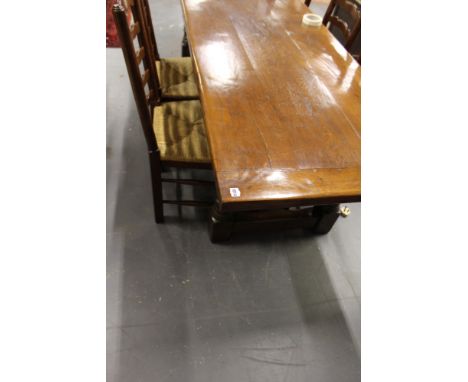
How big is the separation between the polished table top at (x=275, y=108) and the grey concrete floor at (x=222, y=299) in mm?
774

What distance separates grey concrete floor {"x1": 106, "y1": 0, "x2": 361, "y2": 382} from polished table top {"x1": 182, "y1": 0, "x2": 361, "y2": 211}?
0.77m

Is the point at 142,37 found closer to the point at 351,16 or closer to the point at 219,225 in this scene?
the point at 219,225

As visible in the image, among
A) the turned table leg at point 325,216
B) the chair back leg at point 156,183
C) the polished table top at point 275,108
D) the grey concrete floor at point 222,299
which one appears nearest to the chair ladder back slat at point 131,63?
the chair back leg at point 156,183

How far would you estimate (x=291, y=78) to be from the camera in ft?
4.03

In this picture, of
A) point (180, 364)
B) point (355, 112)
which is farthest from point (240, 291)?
point (355, 112)

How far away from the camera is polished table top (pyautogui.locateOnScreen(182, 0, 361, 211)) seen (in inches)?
33.5

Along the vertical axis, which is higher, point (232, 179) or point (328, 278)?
point (232, 179)

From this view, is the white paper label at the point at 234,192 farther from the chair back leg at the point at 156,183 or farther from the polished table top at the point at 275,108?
the chair back leg at the point at 156,183

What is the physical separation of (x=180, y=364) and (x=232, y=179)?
0.88 metres

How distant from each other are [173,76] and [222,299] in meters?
1.24

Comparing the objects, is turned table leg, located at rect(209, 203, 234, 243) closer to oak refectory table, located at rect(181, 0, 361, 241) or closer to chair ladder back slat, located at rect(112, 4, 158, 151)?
oak refectory table, located at rect(181, 0, 361, 241)

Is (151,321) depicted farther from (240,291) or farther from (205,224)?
(205,224)

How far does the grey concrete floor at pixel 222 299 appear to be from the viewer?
4.13 ft

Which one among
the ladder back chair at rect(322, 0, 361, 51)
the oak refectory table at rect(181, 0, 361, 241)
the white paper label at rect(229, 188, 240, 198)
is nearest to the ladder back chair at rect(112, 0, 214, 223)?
the oak refectory table at rect(181, 0, 361, 241)
